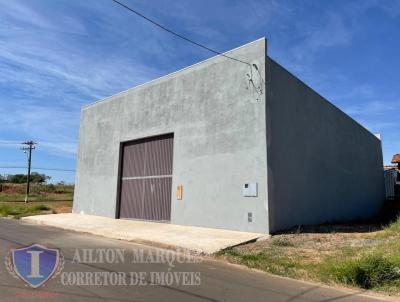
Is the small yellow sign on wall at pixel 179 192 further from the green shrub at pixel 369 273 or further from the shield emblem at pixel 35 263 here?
the green shrub at pixel 369 273

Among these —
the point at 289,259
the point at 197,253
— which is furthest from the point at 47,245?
the point at 289,259

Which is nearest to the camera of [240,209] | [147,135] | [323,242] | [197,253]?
[197,253]

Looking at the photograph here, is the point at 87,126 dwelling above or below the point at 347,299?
above

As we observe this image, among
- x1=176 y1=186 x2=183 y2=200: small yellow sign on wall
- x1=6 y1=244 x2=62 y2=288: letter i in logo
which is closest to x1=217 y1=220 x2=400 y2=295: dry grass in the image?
x1=6 y1=244 x2=62 y2=288: letter i in logo

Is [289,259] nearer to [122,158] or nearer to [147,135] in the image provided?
[147,135]

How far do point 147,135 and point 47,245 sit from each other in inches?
392

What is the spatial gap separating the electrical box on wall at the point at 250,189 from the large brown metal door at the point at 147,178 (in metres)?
4.92

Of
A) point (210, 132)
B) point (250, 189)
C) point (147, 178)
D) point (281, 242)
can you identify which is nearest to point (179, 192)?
point (147, 178)

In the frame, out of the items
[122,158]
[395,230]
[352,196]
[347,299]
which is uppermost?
[122,158]

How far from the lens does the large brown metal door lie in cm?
1953

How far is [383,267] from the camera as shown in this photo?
26.3 ft

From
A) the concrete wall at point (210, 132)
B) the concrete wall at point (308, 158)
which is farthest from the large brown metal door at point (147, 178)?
the concrete wall at point (308, 158)

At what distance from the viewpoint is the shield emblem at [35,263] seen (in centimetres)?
720

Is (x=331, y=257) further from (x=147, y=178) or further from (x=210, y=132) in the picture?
(x=147, y=178)
